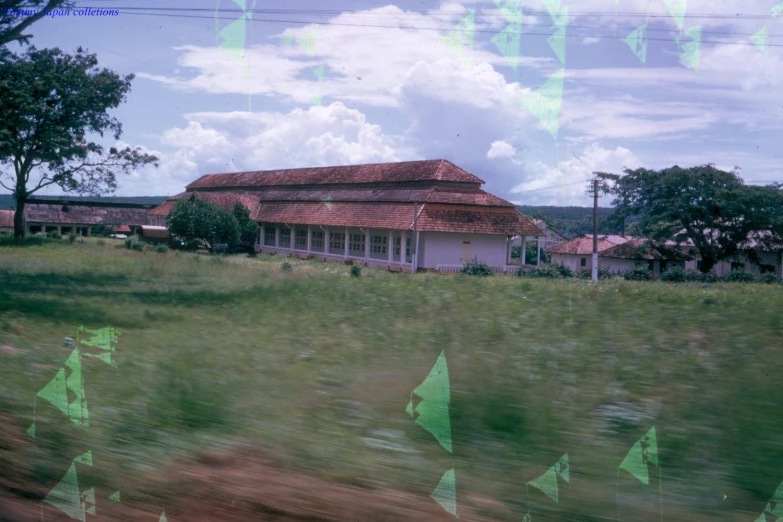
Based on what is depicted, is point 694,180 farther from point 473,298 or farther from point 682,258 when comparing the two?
point 473,298

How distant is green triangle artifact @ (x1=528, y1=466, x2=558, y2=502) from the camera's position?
14.5 ft

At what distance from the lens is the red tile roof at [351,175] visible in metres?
38.8

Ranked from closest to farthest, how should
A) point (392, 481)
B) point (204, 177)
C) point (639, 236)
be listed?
point (392, 481)
point (639, 236)
point (204, 177)

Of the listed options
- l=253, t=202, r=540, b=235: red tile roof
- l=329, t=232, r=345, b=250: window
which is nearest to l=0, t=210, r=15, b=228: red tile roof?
l=329, t=232, r=345, b=250: window

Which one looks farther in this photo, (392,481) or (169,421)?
(169,421)

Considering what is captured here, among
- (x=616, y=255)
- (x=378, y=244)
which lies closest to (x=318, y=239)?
(x=378, y=244)

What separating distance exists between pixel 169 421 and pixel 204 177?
63761 millimetres

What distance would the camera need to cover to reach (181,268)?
2077 cm

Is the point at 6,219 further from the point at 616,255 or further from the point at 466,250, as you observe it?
the point at 616,255

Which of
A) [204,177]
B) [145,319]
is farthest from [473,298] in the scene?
[204,177]

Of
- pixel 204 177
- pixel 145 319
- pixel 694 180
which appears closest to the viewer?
pixel 145 319

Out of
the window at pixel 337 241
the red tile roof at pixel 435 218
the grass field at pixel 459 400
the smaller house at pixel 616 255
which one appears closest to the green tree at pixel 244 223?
the window at pixel 337 241

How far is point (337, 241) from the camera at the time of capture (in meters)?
43.8

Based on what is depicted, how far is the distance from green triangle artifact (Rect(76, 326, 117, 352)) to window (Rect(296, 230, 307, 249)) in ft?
119
